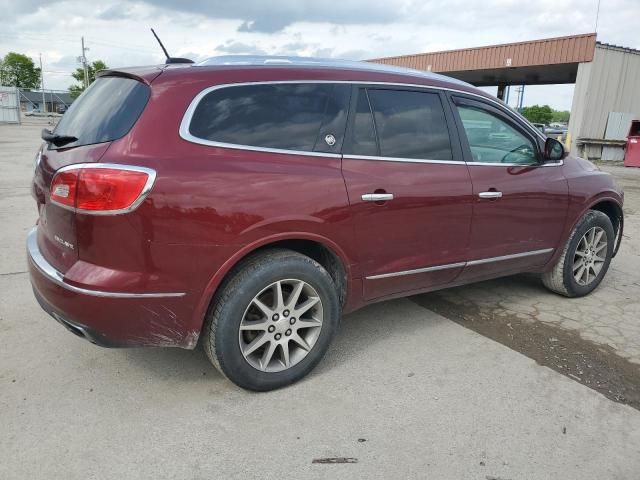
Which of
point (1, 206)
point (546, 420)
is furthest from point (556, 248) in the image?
point (1, 206)

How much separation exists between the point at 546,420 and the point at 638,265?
388 cm

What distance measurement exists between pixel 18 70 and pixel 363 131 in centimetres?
8935

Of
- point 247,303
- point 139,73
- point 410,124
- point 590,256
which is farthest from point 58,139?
point 590,256

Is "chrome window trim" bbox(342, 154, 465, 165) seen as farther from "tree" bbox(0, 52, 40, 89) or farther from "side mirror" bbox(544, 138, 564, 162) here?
"tree" bbox(0, 52, 40, 89)

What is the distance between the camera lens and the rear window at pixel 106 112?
263 centimetres

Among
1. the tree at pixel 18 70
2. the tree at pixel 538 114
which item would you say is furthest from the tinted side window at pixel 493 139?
the tree at pixel 18 70

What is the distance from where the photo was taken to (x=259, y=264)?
282cm

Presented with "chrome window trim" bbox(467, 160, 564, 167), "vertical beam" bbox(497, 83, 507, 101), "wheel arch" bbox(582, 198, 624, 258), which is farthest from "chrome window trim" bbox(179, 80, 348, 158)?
"vertical beam" bbox(497, 83, 507, 101)

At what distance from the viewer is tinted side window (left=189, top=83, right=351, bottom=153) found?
2.73m

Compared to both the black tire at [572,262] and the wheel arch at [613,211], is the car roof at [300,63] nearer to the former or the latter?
the black tire at [572,262]

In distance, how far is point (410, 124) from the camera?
343 cm

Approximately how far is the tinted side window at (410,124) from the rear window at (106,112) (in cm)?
140

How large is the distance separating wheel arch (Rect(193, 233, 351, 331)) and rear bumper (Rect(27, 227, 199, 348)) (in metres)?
0.10

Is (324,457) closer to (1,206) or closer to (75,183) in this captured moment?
(75,183)
